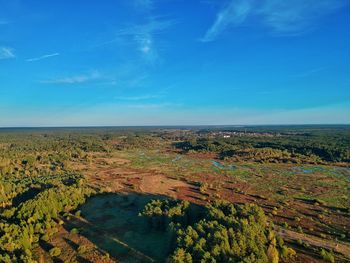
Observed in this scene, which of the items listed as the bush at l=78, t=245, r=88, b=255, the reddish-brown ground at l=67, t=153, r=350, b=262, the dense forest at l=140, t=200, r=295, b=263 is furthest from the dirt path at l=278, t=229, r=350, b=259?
the bush at l=78, t=245, r=88, b=255

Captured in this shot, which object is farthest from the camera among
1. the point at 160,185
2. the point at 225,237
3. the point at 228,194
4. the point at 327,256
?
the point at 160,185

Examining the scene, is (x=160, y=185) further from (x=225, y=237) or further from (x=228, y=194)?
(x=225, y=237)

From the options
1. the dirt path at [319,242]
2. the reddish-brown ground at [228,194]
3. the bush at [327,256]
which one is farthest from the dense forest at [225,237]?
the dirt path at [319,242]

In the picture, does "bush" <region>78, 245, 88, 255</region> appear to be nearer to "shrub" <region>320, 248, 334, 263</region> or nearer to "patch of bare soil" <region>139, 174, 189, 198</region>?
"patch of bare soil" <region>139, 174, 189, 198</region>

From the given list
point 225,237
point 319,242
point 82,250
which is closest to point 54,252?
point 82,250

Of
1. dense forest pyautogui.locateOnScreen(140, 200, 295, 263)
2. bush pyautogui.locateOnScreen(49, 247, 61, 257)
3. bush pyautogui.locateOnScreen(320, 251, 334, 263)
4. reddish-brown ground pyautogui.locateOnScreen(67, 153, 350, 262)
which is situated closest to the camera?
dense forest pyautogui.locateOnScreen(140, 200, 295, 263)

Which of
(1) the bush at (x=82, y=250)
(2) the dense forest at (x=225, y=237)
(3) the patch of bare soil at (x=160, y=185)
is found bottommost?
(1) the bush at (x=82, y=250)

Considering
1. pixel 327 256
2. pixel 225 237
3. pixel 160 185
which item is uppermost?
pixel 225 237

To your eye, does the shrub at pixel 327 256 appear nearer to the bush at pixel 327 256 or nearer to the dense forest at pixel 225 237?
the bush at pixel 327 256

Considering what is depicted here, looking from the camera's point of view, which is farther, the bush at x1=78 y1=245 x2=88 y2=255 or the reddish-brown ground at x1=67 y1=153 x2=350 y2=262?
the reddish-brown ground at x1=67 y1=153 x2=350 y2=262

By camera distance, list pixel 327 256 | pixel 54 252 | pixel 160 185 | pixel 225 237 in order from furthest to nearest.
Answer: pixel 160 185 → pixel 54 252 → pixel 327 256 → pixel 225 237

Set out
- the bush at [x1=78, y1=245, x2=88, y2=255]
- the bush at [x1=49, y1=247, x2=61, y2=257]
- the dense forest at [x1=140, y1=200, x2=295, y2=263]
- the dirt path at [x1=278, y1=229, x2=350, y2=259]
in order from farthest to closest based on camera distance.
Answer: the bush at [x1=78, y1=245, x2=88, y2=255]
the bush at [x1=49, y1=247, x2=61, y2=257]
the dirt path at [x1=278, y1=229, x2=350, y2=259]
the dense forest at [x1=140, y1=200, x2=295, y2=263]

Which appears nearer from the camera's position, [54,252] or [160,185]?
[54,252]
